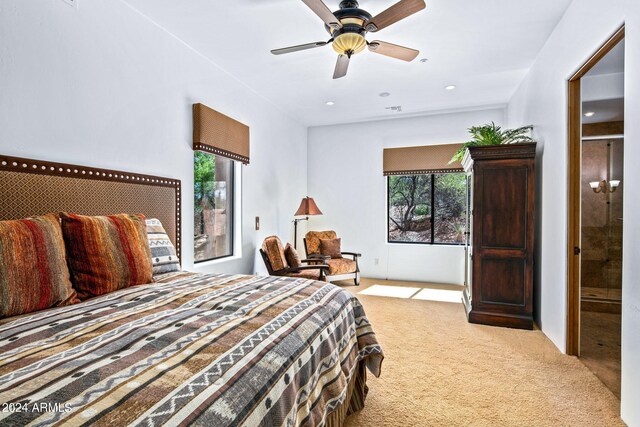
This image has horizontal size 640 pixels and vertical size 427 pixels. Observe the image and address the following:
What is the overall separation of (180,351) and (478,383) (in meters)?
2.08

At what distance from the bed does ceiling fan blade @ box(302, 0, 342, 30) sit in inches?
68.1

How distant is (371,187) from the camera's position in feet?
19.0

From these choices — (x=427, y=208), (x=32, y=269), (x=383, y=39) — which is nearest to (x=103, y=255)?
(x=32, y=269)

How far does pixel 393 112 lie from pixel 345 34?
306cm

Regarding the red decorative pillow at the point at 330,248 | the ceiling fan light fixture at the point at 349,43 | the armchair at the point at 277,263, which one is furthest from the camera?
the red decorative pillow at the point at 330,248

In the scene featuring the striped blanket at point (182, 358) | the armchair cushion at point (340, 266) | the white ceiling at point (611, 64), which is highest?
the white ceiling at point (611, 64)

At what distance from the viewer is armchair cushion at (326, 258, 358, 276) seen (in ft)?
15.8

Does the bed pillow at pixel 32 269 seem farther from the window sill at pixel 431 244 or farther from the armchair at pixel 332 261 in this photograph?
the window sill at pixel 431 244

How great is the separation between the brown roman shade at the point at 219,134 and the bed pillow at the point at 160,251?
1096 millimetres

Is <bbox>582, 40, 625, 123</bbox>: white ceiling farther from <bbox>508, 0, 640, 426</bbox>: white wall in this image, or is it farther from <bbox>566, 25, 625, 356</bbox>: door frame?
<bbox>566, 25, 625, 356</bbox>: door frame

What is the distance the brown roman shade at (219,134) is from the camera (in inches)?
128

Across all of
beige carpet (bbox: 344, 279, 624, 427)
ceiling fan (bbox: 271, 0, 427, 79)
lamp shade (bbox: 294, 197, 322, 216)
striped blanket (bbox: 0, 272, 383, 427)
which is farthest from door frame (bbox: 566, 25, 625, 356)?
lamp shade (bbox: 294, 197, 322, 216)

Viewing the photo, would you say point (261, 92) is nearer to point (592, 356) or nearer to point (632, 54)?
point (632, 54)

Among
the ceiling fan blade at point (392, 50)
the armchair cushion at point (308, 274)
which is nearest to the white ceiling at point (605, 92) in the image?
the ceiling fan blade at point (392, 50)
